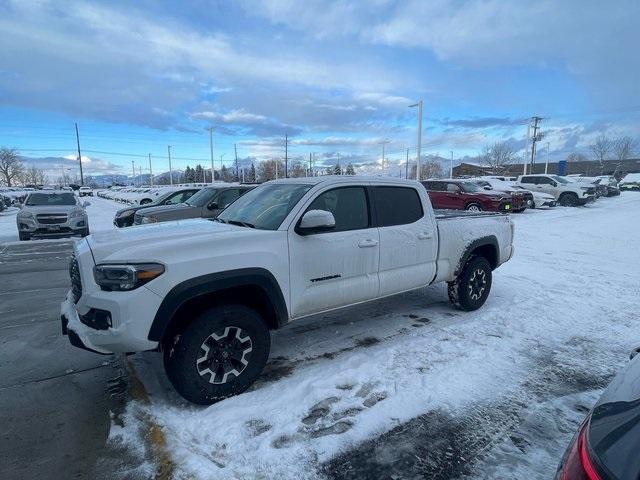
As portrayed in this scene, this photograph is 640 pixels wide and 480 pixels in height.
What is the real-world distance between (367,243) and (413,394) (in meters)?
1.52

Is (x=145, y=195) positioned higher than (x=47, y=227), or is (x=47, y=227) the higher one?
(x=145, y=195)

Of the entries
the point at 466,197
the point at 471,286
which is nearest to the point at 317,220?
the point at 471,286

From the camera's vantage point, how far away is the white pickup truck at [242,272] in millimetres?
3074

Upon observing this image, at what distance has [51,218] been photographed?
1209cm

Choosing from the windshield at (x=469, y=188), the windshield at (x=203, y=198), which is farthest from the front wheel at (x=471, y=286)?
the windshield at (x=469, y=188)

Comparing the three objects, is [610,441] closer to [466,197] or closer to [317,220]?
[317,220]

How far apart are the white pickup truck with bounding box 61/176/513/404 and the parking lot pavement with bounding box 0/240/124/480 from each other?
0.61 metres

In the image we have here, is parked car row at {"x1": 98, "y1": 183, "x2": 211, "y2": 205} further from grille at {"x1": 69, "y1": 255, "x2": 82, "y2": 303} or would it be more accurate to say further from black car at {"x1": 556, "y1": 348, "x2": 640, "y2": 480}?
black car at {"x1": 556, "y1": 348, "x2": 640, "y2": 480}

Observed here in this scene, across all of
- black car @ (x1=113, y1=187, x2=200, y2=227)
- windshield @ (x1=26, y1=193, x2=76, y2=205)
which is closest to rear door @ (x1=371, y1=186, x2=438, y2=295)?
black car @ (x1=113, y1=187, x2=200, y2=227)

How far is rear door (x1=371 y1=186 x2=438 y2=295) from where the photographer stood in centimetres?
455

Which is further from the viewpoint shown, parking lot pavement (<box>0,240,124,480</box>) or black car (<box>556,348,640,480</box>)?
parking lot pavement (<box>0,240,124,480</box>)

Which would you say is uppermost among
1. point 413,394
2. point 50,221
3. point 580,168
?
point 580,168

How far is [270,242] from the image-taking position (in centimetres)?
362

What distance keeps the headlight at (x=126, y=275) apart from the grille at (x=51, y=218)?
35.6 feet
